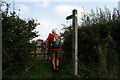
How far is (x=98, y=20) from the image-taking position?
21.7 ft

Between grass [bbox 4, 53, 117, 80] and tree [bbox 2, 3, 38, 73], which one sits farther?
tree [bbox 2, 3, 38, 73]

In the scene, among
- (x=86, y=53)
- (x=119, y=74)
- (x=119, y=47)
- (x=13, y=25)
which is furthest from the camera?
(x=86, y=53)

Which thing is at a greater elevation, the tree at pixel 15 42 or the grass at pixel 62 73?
the tree at pixel 15 42

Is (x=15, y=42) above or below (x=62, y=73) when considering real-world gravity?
above

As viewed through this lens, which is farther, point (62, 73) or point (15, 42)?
point (62, 73)

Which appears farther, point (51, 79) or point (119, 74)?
point (51, 79)

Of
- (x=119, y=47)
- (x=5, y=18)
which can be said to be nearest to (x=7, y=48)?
(x=5, y=18)

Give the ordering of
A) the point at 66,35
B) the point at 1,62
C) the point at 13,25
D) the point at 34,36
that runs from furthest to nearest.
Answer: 1. the point at 66,35
2. the point at 34,36
3. the point at 13,25
4. the point at 1,62

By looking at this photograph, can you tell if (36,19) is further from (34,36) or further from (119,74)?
(119,74)

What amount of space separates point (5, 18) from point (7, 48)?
88cm

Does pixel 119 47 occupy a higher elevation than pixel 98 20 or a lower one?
lower

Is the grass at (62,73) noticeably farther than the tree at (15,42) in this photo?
No

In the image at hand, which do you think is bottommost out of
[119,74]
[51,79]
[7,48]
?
[51,79]

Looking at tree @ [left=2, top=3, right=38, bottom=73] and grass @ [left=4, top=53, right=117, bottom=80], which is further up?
tree @ [left=2, top=3, right=38, bottom=73]
